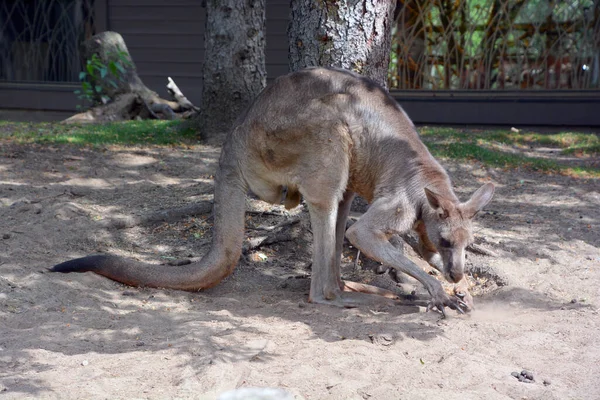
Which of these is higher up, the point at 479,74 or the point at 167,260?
the point at 479,74

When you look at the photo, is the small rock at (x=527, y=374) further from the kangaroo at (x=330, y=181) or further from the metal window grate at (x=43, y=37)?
the metal window grate at (x=43, y=37)

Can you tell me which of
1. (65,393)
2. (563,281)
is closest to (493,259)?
(563,281)

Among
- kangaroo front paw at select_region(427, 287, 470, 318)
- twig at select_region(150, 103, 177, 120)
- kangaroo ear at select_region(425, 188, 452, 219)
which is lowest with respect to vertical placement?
kangaroo front paw at select_region(427, 287, 470, 318)

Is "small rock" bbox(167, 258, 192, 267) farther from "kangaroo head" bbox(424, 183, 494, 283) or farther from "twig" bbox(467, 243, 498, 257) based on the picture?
"twig" bbox(467, 243, 498, 257)

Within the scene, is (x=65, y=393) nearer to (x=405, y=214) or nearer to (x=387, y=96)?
(x=405, y=214)

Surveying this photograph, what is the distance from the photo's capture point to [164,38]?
1484 centimetres

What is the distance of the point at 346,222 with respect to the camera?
6.11m

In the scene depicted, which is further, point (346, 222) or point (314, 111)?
point (346, 222)

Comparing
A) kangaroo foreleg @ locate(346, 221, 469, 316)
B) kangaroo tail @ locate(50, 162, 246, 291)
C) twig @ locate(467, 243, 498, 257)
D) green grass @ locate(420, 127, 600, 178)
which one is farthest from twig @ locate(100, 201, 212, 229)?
green grass @ locate(420, 127, 600, 178)

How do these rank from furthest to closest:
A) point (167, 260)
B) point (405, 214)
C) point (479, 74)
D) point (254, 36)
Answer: point (479, 74)
point (254, 36)
point (167, 260)
point (405, 214)

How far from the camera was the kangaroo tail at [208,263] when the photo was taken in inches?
208

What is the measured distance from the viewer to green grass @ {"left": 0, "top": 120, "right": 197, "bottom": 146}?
9.43 metres

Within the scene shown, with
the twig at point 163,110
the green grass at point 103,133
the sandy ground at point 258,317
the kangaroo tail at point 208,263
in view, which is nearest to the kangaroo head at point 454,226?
the sandy ground at point 258,317

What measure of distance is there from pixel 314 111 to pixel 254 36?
4198 millimetres
